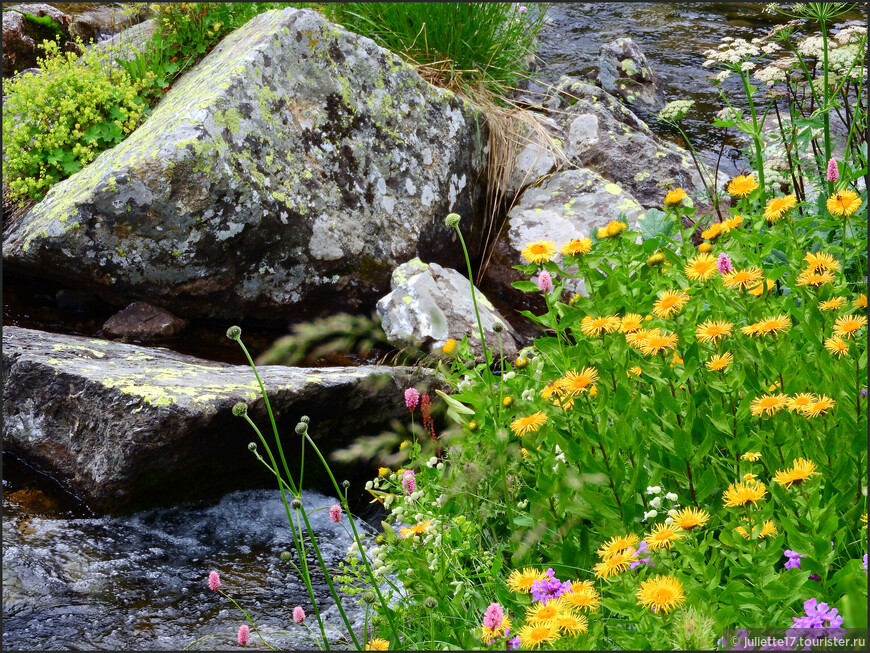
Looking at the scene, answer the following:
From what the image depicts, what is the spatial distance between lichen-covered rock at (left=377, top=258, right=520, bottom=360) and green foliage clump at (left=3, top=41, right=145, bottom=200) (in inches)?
86.4

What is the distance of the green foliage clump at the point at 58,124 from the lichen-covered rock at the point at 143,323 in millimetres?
1229

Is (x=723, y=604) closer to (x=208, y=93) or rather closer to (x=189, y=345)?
(x=189, y=345)

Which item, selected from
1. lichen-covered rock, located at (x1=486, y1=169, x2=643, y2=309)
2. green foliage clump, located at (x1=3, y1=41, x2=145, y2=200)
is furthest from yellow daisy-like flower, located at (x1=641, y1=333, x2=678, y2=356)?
green foliage clump, located at (x1=3, y1=41, x2=145, y2=200)

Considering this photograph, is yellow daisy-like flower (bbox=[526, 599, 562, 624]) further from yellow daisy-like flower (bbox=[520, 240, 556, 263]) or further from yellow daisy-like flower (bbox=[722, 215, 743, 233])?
yellow daisy-like flower (bbox=[722, 215, 743, 233])

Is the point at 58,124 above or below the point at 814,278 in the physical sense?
above

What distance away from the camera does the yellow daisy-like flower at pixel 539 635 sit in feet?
4.15

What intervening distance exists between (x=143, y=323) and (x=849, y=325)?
327 centimetres

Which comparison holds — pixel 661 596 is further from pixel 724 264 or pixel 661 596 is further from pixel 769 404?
pixel 724 264

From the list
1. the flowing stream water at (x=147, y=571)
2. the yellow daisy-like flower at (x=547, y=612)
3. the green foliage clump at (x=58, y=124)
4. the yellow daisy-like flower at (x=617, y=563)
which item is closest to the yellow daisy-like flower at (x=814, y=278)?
the yellow daisy-like flower at (x=617, y=563)

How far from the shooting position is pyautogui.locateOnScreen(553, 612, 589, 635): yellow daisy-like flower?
1.28 m

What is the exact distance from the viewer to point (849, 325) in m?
1.63

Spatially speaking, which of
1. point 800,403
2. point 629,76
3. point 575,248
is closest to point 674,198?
point 575,248

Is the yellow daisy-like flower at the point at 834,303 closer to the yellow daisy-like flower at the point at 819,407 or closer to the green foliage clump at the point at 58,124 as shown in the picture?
the yellow daisy-like flower at the point at 819,407

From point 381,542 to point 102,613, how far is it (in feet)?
3.32
